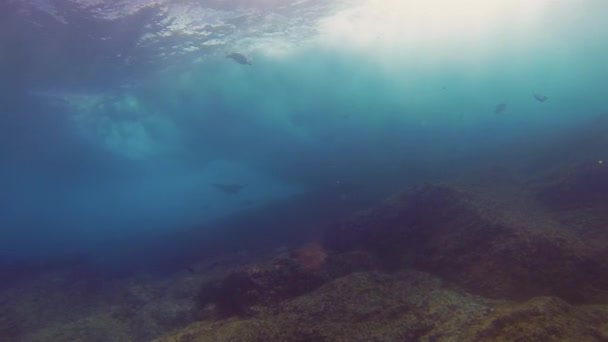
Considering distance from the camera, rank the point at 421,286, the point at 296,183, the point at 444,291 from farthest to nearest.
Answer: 1. the point at 296,183
2. the point at 421,286
3. the point at 444,291

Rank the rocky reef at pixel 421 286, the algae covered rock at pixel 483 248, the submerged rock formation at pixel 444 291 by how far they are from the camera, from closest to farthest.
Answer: the submerged rock formation at pixel 444 291
the rocky reef at pixel 421 286
the algae covered rock at pixel 483 248

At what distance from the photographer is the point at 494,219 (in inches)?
270

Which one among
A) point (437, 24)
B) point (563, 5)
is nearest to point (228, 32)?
point (437, 24)

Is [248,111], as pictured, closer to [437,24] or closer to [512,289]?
[437,24]

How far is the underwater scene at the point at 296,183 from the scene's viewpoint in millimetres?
5168

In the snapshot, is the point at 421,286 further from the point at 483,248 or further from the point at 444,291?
the point at 483,248

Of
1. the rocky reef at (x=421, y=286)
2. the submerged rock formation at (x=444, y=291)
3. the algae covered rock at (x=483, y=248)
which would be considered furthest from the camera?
the algae covered rock at (x=483, y=248)

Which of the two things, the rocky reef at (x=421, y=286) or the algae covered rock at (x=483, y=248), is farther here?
the algae covered rock at (x=483, y=248)

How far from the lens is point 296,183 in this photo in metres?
33.6

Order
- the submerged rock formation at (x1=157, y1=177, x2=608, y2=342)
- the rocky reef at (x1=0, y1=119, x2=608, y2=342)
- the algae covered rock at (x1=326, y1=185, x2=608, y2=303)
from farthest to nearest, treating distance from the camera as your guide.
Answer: the algae covered rock at (x1=326, y1=185, x2=608, y2=303), the rocky reef at (x1=0, y1=119, x2=608, y2=342), the submerged rock formation at (x1=157, y1=177, x2=608, y2=342)

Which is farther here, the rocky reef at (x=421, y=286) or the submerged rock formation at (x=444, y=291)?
the rocky reef at (x=421, y=286)

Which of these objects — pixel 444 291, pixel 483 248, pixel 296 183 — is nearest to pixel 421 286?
pixel 444 291

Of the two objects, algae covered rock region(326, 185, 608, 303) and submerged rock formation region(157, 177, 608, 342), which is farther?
algae covered rock region(326, 185, 608, 303)

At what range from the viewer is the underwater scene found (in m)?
5.17
